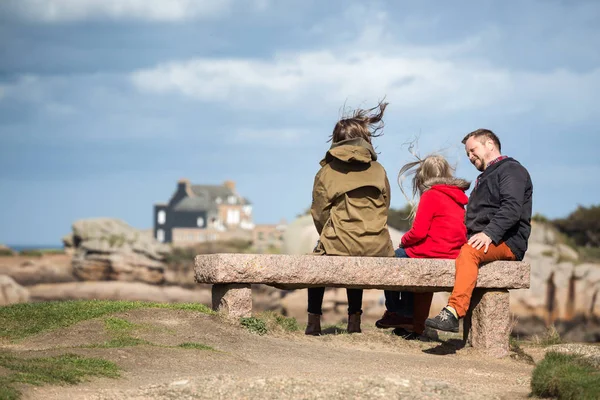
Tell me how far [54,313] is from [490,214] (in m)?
4.98

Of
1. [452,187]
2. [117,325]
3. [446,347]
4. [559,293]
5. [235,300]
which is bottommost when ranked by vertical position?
[559,293]

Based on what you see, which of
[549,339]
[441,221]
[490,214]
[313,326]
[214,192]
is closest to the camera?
[490,214]

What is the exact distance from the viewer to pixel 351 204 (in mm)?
9344

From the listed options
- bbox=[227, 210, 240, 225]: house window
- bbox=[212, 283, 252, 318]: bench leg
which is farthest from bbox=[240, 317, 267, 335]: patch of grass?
bbox=[227, 210, 240, 225]: house window

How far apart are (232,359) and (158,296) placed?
36700 millimetres

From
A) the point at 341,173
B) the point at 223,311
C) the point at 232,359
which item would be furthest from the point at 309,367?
the point at 341,173

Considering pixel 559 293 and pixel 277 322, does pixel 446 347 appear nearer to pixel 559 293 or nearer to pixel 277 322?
pixel 277 322

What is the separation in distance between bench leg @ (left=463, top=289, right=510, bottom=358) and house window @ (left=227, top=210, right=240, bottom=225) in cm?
7378

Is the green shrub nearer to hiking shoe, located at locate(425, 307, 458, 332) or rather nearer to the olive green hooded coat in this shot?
Answer: the olive green hooded coat

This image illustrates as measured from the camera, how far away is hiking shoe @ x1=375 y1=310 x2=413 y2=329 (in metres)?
9.88

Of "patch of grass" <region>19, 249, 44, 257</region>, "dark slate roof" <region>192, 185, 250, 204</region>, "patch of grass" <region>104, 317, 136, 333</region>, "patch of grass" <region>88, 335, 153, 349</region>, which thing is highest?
"dark slate roof" <region>192, 185, 250, 204</region>

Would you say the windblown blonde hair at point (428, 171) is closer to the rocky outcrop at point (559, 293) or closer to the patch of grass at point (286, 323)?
the patch of grass at point (286, 323)

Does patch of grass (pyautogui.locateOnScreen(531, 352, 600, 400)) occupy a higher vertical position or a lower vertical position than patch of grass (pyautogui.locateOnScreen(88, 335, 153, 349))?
lower

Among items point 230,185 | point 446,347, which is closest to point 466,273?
point 446,347
